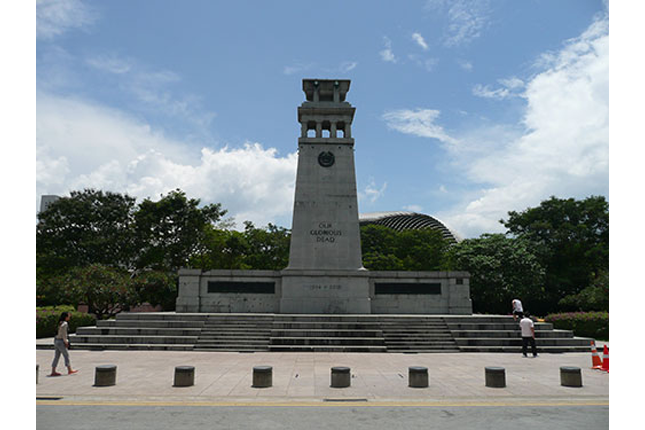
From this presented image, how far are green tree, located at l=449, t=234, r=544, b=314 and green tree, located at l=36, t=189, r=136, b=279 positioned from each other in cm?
3253

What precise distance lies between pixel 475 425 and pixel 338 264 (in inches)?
701

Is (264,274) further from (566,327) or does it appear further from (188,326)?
(566,327)

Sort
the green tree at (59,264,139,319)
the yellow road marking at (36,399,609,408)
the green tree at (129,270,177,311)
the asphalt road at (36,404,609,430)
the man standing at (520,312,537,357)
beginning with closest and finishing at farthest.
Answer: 1. the asphalt road at (36,404,609,430)
2. the yellow road marking at (36,399,609,408)
3. the man standing at (520,312,537,357)
4. the green tree at (59,264,139,319)
5. the green tree at (129,270,177,311)

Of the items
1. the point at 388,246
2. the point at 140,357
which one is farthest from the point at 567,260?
the point at 140,357

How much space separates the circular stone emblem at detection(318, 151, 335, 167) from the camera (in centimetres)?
2695

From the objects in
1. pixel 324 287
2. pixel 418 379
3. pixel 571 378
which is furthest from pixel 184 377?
pixel 324 287

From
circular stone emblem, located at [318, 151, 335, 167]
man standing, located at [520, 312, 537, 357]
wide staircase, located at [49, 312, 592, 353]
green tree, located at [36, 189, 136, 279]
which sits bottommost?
wide staircase, located at [49, 312, 592, 353]

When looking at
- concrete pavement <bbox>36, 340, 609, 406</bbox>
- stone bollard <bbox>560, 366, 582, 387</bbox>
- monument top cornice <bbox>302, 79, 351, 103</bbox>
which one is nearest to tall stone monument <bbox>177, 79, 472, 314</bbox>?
monument top cornice <bbox>302, 79, 351, 103</bbox>

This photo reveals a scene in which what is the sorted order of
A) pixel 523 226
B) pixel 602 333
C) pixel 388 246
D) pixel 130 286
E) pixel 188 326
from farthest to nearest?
pixel 388 246 < pixel 523 226 < pixel 130 286 < pixel 602 333 < pixel 188 326

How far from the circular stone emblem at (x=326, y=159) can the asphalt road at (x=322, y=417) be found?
754 inches

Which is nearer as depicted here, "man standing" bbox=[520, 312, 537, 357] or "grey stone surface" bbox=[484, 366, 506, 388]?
"grey stone surface" bbox=[484, 366, 506, 388]

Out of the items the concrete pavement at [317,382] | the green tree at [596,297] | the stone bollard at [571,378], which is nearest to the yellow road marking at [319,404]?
the concrete pavement at [317,382]

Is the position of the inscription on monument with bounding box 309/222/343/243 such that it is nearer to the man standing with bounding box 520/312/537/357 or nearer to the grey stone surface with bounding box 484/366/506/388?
the man standing with bounding box 520/312/537/357

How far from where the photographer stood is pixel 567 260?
44031 millimetres
